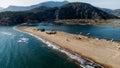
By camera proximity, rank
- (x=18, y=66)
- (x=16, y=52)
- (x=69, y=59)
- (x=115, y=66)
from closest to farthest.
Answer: (x=115, y=66) < (x=18, y=66) < (x=69, y=59) < (x=16, y=52)

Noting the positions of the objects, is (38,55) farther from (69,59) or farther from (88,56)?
(88,56)

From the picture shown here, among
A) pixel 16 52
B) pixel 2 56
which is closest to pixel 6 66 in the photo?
pixel 2 56

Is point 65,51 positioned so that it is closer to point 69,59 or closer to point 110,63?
point 69,59

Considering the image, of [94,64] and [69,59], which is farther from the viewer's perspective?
[69,59]

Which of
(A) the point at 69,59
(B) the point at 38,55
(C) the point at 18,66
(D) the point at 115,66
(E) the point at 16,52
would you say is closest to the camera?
(D) the point at 115,66

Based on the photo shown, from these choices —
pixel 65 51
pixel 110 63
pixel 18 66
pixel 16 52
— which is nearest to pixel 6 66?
pixel 18 66

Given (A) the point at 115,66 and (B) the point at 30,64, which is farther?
(B) the point at 30,64

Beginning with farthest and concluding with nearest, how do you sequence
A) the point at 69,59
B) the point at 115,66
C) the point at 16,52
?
the point at 16,52 → the point at 69,59 → the point at 115,66

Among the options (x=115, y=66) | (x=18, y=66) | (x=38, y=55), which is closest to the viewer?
(x=115, y=66)
